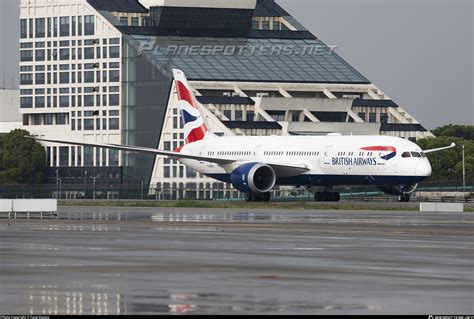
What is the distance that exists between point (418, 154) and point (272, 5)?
3317 inches

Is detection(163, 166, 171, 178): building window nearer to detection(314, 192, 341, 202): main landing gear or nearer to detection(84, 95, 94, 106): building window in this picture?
detection(84, 95, 94, 106): building window

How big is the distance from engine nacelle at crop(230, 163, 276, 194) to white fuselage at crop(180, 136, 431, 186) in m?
2.81

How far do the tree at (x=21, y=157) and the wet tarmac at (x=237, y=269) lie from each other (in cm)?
10098

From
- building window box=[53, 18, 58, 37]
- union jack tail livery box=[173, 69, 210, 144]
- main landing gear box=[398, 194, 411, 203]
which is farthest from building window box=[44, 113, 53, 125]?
main landing gear box=[398, 194, 411, 203]

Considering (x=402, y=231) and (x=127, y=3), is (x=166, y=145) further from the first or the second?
(x=402, y=231)

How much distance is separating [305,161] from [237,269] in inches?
2473

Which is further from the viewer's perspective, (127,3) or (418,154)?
(127,3)

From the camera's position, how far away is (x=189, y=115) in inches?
3991

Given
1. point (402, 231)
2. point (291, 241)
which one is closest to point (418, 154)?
point (402, 231)

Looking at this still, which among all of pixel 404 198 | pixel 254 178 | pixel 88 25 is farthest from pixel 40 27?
pixel 404 198

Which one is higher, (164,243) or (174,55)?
(174,55)

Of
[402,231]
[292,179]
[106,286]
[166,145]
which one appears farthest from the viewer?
[166,145]

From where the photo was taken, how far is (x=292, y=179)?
9231 centimetres

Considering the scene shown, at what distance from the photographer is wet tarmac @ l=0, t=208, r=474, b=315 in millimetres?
21625
